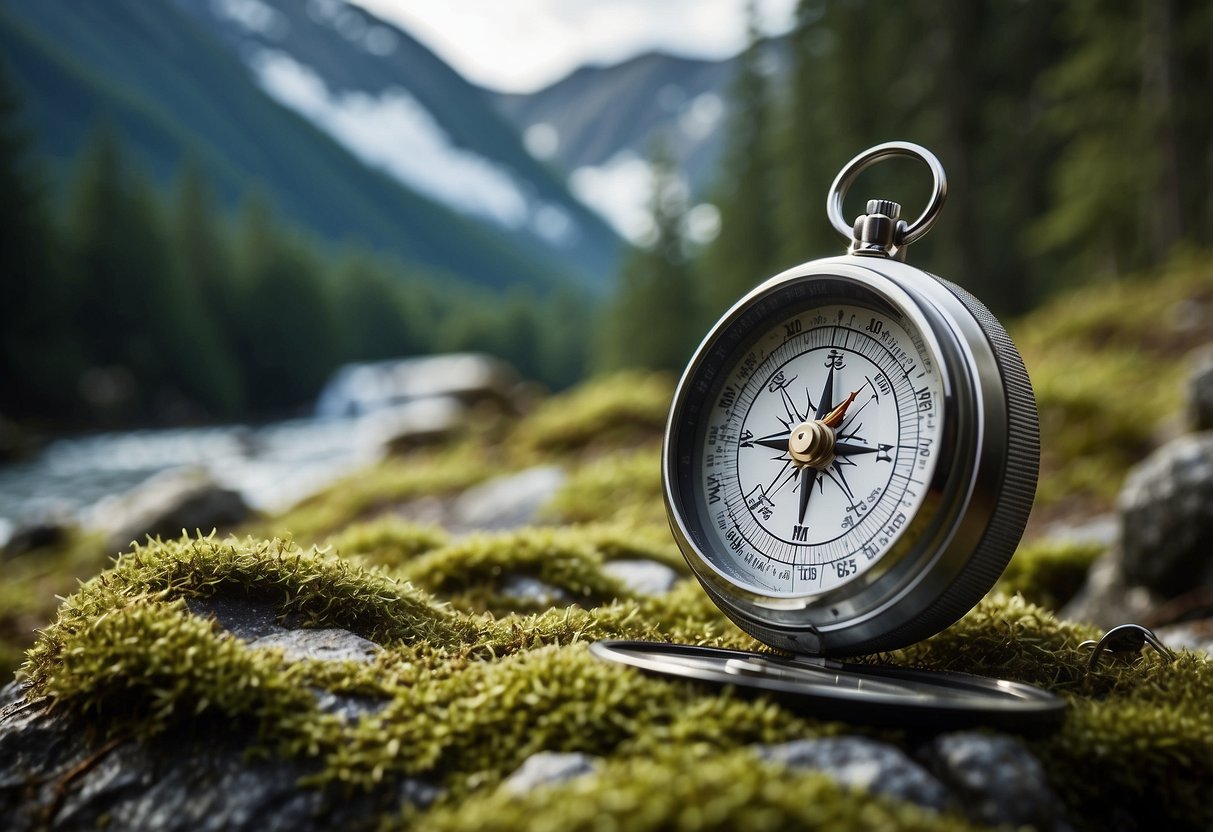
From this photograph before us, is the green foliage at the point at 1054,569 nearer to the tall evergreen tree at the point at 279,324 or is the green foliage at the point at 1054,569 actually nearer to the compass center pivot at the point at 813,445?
the compass center pivot at the point at 813,445

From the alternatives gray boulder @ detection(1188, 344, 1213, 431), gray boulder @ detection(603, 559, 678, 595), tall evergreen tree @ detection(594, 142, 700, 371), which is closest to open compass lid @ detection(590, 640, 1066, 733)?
gray boulder @ detection(603, 559, 678, 595)

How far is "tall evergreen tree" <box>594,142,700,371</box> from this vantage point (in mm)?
35688

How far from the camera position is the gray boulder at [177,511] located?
886cm

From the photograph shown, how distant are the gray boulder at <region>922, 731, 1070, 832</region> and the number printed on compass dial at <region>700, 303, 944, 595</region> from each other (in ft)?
1.36

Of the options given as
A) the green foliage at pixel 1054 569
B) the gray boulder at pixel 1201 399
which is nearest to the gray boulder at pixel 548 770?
the green foliage at pixel 1054 569

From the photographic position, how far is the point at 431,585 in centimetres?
318

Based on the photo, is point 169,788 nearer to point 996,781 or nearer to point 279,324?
point 996,781

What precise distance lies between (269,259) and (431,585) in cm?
4703

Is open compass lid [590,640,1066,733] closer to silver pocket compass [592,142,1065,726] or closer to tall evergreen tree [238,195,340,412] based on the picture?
silver pocket compass [592,142,1065,726]

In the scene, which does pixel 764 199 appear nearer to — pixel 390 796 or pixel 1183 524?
pixel 1183 524

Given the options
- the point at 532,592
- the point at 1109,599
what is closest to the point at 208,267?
the point at 532,592

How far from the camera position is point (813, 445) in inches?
85.2

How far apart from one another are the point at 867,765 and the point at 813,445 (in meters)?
0.77

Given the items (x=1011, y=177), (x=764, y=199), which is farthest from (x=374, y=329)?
(x=1011, y=177)
